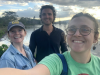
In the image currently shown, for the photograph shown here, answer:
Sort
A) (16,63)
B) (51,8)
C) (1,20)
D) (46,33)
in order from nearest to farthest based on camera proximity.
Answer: (16,63)
(46,33)
(51,8)
(1,20)

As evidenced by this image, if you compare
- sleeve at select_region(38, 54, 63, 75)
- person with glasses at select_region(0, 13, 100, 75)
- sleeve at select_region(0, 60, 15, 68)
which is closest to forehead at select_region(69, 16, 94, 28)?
person with glasses at select_region(0, 13, 100, 75)

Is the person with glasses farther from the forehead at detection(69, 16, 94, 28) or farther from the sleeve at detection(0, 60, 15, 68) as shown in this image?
the sleeve at detection(0, 60, 15, 68)

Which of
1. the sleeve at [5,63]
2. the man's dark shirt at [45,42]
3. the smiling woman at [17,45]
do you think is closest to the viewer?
the sleeve at [5,63]

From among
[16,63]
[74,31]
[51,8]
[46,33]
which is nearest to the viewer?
[74,31]

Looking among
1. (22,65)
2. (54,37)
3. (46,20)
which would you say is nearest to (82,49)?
(22,65)

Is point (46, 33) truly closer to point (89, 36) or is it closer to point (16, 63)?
point (16, 63)

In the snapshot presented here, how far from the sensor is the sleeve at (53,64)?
2.93ft

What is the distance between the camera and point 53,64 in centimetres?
93

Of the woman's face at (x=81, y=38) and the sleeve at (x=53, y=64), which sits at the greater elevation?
the woman's face at (x=81, y=38)

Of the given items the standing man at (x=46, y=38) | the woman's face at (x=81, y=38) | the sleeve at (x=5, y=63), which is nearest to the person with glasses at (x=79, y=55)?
the woman's face at (x=81, y=38)

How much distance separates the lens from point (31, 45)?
2.35m

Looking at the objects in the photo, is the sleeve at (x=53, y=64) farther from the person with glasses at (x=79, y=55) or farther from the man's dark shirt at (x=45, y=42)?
the man's dark shirt at (x=45, y=42)

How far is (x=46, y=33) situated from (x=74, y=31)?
1229 millimetres

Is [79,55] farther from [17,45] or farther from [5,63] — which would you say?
[17,45]
